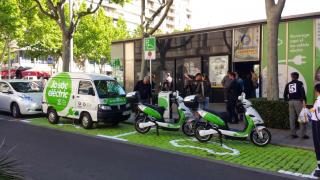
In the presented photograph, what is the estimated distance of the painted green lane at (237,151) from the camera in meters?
7.24

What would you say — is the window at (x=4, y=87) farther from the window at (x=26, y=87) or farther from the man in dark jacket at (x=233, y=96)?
the man in dark jacket at (x=233, y=96)

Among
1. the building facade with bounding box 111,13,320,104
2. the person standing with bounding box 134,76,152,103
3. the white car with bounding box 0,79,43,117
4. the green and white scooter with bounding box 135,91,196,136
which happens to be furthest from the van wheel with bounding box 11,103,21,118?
the building facade with bounding box 111,13,320,104

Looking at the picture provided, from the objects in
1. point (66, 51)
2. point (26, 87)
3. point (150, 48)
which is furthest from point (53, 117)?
point (66, 51)

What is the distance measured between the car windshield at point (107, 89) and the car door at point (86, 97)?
8.5 inches

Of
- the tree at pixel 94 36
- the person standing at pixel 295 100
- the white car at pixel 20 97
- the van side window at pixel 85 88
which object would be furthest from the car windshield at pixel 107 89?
the tree at pixel 94 36

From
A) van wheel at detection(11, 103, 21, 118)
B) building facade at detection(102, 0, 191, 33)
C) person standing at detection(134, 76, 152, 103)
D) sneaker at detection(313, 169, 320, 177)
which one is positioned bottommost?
sneaker at detection(313, 169, 320, 177)

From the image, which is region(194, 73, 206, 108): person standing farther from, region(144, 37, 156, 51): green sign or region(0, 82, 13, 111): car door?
region(0, 82, 13, 111): car door

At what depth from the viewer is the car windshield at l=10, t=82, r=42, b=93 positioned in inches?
593

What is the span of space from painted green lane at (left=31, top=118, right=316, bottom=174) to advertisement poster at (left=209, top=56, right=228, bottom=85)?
6528 millimetres

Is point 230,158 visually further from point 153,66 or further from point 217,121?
point 153,66

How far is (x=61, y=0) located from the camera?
1725 centimetres

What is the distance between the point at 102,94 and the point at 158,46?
853 centimetres

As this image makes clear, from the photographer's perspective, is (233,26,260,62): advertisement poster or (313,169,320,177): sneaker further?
(233,26,260,62): advertisement poster

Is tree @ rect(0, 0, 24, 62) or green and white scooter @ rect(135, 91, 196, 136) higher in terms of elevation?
tree @ rect(0, 0, 24, 62)
